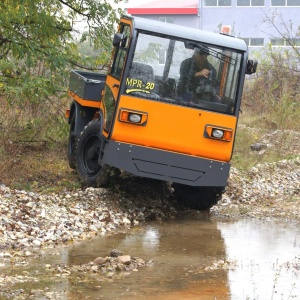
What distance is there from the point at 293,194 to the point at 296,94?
32.5 ft

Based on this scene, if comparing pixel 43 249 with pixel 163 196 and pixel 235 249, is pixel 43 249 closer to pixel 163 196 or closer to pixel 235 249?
pixel 235 249

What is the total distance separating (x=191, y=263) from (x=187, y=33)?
13.3ft

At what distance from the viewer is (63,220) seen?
11.1m

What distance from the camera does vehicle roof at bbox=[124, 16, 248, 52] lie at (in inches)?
475

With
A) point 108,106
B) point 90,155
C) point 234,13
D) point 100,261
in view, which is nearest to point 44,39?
point 90,155

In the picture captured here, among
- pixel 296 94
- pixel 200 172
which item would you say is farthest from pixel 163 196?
pixel 296 94

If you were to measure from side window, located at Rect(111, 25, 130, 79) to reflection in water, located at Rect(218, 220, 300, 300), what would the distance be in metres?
2.77

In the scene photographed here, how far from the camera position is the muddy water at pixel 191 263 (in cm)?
795

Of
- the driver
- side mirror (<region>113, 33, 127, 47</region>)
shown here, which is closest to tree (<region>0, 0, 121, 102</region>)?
side mirror (<region>113, 33, 127, 47</region>)

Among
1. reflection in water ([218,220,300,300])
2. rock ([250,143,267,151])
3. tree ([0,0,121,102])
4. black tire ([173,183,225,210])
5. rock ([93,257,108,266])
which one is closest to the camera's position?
reflection in water ([218,220,300,300])

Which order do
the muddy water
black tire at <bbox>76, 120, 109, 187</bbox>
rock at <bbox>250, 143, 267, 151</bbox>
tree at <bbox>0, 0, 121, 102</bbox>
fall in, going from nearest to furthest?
the muddy water
black tire at <bbox>76, 120, 109, 187</bbox>
tree at <bbox>0, 0, 121, 102</bbox>
rock at <bbox>250, 143, 267, 151</bbox>

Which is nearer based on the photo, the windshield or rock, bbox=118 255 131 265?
Result: rock, bbox=118 255 131 265

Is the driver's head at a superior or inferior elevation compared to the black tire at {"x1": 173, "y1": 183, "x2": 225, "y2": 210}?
superior

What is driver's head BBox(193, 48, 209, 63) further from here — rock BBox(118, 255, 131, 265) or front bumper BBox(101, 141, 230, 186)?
rock BBox(118, 255, 131, 265)
